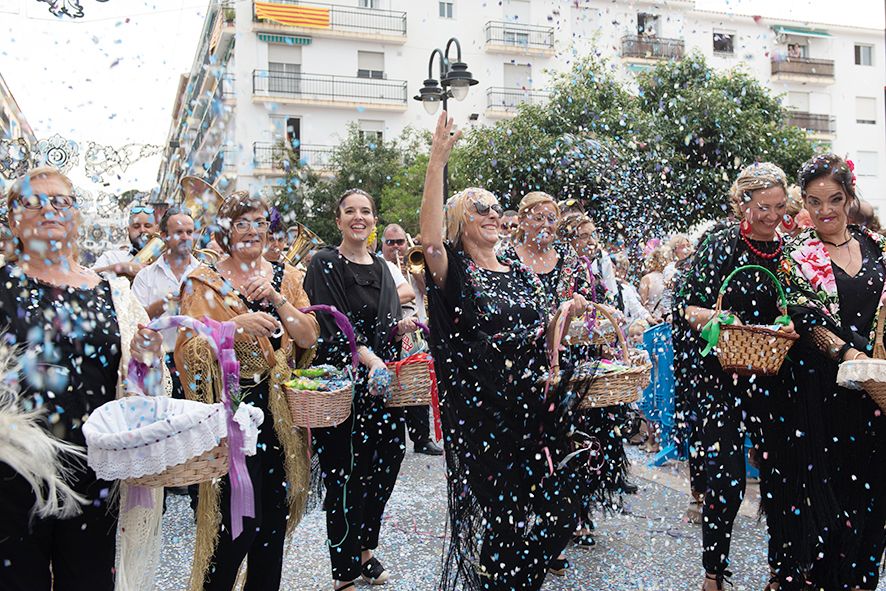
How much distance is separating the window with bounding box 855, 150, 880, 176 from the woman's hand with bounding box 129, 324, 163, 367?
3774cm

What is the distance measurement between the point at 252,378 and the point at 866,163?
129 feet

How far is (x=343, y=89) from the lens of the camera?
1019 inches

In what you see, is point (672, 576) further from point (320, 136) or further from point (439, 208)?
point (320, 136)

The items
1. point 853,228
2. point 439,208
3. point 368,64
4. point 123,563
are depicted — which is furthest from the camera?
point 368,64

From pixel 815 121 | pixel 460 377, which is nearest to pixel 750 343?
pixel 460 377

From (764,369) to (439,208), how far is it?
165 centimetres

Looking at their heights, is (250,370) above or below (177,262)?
below

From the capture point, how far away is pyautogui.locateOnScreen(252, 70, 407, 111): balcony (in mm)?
22016

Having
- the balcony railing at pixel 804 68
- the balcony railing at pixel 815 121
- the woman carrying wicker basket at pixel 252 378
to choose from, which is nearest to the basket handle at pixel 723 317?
the woman carrying wicker basket at pixel 252 378

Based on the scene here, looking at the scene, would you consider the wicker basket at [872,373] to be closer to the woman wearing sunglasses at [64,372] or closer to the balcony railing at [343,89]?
the woman wearing sunglasses at [64,372]

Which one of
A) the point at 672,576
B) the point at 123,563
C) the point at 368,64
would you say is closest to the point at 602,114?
the point at 368,64

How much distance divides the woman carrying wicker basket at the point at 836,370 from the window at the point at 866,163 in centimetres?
3536

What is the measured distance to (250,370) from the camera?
139 inches

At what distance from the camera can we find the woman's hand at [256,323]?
11.0ft
